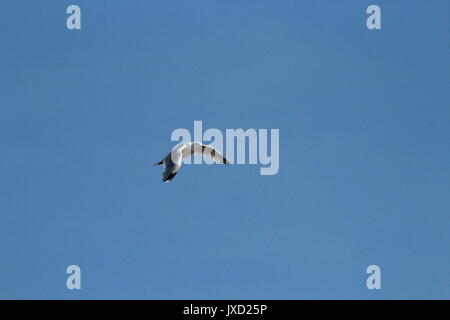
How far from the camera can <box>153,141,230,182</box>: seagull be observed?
19.8 metres

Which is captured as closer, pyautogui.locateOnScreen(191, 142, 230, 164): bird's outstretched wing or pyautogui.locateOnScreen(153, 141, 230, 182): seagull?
pyautogui.locateOnScreen(153, 141, 230, 182): seagull

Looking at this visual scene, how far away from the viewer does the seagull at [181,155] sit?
779 inches

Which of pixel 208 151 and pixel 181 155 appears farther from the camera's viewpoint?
pixel 208 151

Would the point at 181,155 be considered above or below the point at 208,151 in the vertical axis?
below

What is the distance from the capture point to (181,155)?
20922 millimetres

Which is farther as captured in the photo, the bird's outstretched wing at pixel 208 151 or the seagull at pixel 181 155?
the bird's outstretched wing at pixel 208 151

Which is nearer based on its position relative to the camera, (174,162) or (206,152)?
(174,162)
